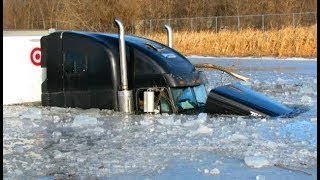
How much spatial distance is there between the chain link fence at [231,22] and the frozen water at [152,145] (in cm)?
3394

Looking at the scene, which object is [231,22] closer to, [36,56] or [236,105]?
[36,56]

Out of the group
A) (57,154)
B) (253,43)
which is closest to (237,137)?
(57,154)

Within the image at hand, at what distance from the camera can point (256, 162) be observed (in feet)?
20.3

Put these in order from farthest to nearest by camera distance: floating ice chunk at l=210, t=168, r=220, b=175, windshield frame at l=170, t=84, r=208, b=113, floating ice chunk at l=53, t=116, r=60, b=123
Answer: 1. windshield frame at l=170, t=84, r=208, b=113
2. floating ice chunk at l=53, t=116, r=60, b=123
3. floating ice chunk at l=210, t=168, r=220, b=175

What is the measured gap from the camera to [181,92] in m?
9.98

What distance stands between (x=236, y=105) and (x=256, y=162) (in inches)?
134

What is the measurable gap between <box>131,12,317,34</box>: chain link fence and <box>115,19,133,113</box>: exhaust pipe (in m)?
33.1

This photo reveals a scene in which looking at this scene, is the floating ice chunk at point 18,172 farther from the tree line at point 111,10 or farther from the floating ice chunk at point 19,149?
the tree line at point 111,10

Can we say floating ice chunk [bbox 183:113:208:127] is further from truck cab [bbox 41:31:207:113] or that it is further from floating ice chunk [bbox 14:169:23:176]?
floating ice chunk [bbox 14:169:23:176]

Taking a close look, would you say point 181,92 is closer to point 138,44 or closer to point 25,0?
point 138,44

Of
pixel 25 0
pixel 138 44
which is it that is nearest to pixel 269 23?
pixel 25 0

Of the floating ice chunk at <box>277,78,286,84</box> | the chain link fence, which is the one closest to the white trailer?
the floating ice chunk at <box>277,78,286,84</box>

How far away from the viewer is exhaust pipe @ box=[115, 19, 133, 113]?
9727 mm

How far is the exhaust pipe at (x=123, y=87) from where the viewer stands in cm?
973
